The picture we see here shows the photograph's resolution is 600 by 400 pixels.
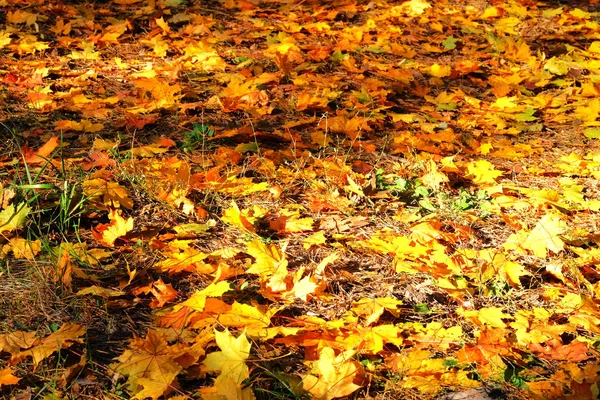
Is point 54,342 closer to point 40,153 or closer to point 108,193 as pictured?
point 108,193

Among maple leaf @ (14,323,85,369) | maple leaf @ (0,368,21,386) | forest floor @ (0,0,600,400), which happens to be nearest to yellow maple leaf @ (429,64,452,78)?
forest floor @ (0,0,600,400)

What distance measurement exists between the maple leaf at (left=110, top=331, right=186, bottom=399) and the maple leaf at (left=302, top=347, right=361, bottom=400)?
345mm

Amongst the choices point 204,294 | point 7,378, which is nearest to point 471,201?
point 204,294

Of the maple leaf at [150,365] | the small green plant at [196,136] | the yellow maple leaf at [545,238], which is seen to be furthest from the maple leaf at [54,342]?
the yellow maple leaf at [545,238]

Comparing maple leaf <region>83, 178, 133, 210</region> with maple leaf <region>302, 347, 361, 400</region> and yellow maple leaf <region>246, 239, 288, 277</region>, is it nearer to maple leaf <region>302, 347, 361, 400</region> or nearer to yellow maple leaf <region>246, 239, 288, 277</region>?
yellow maple leaf <region>246, 239, 288, 277</region>

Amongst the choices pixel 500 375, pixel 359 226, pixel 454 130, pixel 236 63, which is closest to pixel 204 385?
pixel 500 375

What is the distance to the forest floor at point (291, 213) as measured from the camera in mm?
1919

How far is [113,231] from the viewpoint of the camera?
2471mm

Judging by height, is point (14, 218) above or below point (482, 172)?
above

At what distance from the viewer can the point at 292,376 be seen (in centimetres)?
188

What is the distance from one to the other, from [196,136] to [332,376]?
69.9 inches

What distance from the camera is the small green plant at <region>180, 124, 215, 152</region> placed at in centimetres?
323

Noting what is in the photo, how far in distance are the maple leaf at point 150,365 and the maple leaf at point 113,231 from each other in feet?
1.92

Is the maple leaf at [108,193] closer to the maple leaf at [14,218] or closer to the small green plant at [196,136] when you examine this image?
the maple leaf at [14,218]
